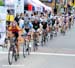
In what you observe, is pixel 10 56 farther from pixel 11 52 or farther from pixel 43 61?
pixel 43 61

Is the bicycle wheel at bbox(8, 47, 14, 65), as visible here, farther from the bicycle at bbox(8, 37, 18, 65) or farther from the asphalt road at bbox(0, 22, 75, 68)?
the asphalt road at bbox(0, 22, 75, 68)

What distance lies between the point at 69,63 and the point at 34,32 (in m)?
4.49

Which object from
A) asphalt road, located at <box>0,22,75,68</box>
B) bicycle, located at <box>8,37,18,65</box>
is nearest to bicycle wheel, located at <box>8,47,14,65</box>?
bicycle, located at <box>8,37,18,65</box>

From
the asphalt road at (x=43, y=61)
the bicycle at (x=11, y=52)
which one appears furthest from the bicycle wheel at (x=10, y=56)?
the asphalt road at (x=43, y=61)

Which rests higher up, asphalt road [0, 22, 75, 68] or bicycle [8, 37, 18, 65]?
bicycle [8, 37, 18, 65]

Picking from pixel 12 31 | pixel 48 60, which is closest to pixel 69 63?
pixel 48 60

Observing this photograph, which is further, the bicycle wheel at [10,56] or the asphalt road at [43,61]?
the bicycle wheel at [10,56]

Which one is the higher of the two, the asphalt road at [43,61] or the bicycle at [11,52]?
the bicycle at [11,52]

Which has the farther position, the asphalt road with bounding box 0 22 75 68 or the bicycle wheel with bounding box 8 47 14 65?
the bicycle wheel with bounding box 8 47 14 65

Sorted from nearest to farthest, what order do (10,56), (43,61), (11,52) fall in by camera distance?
1. (10,56)
2. (11,52)
3. (43,61)

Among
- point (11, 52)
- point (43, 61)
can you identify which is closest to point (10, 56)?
point (11, 52)

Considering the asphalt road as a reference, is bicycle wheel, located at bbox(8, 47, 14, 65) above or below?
above

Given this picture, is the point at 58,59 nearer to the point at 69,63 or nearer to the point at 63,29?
the point at 69,63

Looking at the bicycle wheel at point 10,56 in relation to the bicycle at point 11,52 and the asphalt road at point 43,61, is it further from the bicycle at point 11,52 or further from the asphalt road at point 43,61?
the asphalt road at point 43,61
